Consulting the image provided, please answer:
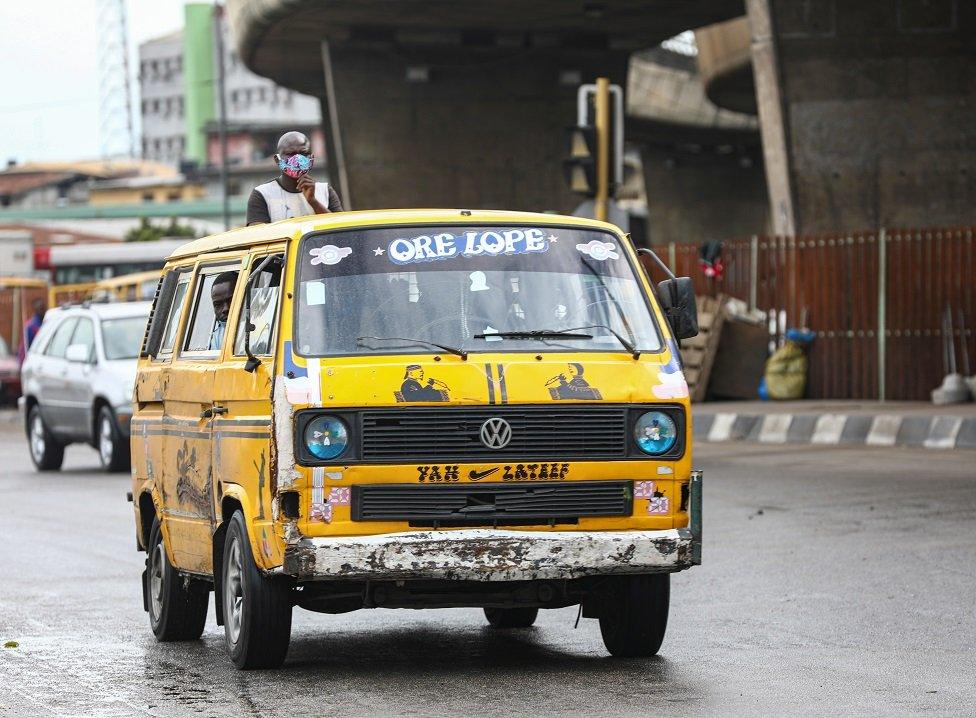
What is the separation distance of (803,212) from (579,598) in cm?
1996

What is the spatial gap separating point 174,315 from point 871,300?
49.7 feet

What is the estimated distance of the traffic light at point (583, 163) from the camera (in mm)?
19922

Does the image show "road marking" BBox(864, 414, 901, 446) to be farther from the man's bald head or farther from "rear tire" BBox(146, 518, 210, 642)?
"rear tire" BBox(146, 518, 210, 642)

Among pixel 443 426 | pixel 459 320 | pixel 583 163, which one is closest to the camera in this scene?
pixel 443 426

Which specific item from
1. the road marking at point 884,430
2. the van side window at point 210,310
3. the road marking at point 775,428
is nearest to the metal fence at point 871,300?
the road marking at point 775,428

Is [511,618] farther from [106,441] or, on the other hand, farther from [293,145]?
[106,441]

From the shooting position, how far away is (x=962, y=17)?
28062 millimetres

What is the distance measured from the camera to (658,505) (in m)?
7.77

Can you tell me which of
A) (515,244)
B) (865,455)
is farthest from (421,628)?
(865,455)

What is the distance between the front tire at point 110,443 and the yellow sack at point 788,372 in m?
7.86

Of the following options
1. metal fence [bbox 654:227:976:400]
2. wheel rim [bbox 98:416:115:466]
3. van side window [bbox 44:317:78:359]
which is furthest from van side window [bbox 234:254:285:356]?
metal fence [bbox 654:227:976:400]

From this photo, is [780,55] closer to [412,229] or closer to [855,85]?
[855,85]

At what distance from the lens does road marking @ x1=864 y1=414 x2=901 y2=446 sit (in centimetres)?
1981

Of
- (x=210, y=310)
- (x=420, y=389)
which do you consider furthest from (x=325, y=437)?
(x=210, y=310)
